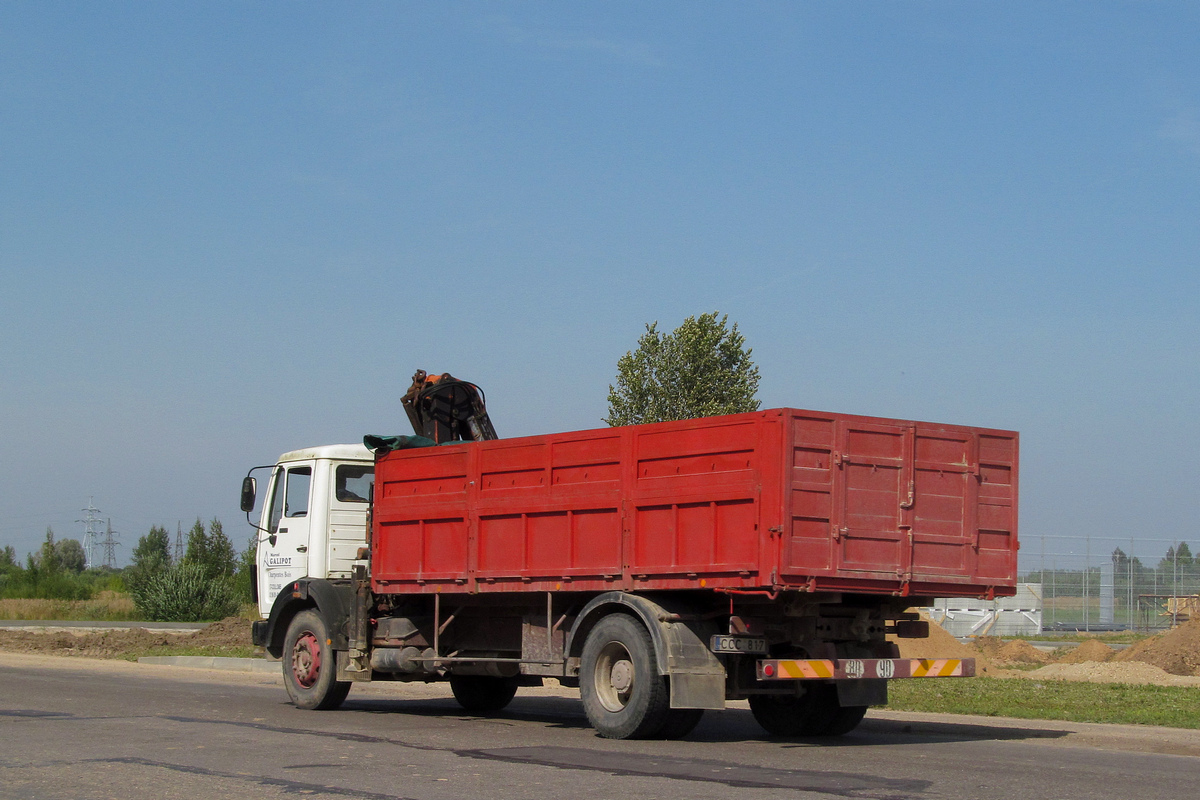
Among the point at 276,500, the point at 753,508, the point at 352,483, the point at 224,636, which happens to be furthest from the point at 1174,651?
the point at 224,636

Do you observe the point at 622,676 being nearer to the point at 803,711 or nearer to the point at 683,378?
the point at 803,711

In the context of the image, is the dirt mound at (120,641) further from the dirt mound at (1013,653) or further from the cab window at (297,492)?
the dirt mound at (1013,653)

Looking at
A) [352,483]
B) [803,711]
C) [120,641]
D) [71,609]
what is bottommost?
[71,609]

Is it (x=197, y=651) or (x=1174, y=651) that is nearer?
(x=1174, y=651)

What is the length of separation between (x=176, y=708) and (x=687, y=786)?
315 inches

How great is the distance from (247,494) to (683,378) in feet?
84.6

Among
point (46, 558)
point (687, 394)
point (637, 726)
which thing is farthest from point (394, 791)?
point (46, 558)

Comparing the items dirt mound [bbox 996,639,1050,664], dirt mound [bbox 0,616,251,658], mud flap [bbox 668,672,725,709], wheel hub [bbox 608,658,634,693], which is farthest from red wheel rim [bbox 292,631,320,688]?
dirt mound [bbox 996,639,1050,664]

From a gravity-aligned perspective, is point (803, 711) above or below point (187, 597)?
above

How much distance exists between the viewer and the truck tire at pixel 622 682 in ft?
35.4

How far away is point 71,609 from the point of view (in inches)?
1919

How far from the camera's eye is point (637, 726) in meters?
10.9

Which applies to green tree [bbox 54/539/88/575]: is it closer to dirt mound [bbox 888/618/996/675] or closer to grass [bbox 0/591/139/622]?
grass [bbox 0/591/139/622]

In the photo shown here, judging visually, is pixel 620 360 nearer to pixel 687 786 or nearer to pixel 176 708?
pixel 176 708
